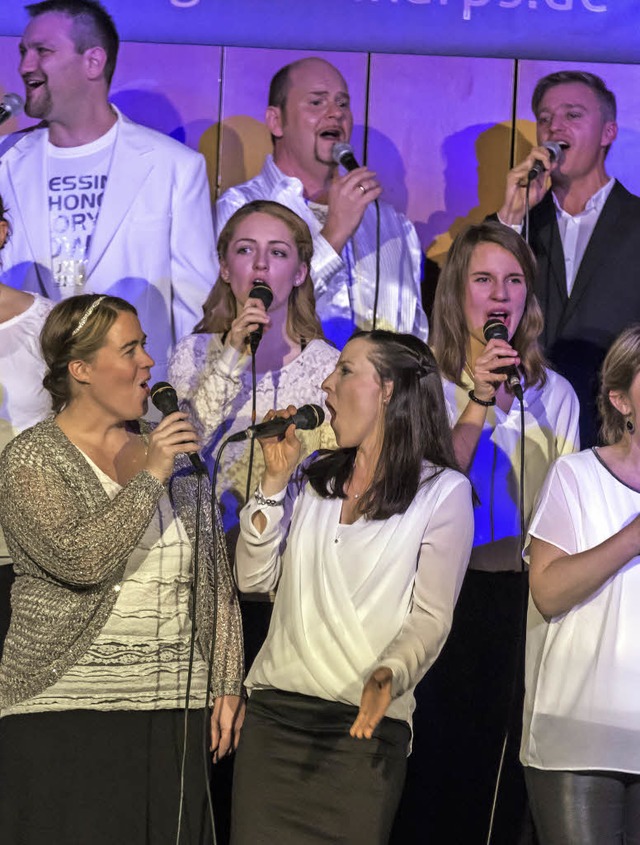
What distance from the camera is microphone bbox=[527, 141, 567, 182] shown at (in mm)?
4008

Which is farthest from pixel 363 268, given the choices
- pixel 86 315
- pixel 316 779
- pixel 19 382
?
pixel 316 779

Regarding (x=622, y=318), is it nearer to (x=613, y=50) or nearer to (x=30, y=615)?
(x=613, y=50)

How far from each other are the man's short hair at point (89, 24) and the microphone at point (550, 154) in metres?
1.44

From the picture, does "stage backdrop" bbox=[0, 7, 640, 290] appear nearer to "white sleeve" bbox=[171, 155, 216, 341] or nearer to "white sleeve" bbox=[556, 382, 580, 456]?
"white sleeve" bbox=[171, 155, 216, 341]

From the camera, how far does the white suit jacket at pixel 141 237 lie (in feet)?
13.4

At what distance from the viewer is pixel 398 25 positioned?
13.8 ft

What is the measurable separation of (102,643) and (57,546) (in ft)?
0.81

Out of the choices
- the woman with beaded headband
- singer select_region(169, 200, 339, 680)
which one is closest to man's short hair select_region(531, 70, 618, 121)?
singer select_region(169, 200, 339, 680)

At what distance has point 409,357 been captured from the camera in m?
2.97

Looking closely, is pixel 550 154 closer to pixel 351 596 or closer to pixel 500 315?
pixel 500 315

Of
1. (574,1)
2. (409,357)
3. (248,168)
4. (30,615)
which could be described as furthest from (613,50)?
(30,615)

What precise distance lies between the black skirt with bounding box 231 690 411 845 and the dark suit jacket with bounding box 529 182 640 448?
5.46 feet

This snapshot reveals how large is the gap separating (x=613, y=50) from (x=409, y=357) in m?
1.84

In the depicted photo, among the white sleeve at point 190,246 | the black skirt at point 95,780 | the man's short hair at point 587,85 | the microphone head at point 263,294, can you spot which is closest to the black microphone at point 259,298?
the microphone head at point 263,294
